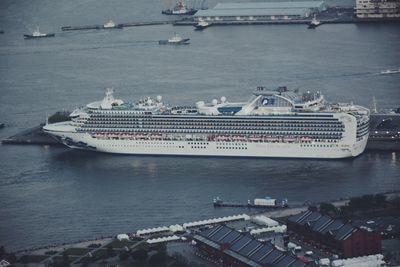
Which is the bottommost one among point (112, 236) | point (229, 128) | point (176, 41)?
point (112, 236)

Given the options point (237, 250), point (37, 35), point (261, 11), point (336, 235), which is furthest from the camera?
point (261, 11)

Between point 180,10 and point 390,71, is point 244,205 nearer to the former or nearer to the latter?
point 390,71

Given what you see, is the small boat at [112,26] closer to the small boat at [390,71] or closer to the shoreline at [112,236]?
the small boat at [390,71]

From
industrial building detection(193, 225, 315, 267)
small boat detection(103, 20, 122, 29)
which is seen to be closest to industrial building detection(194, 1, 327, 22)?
small boat detection(103, 20, 122, 29)

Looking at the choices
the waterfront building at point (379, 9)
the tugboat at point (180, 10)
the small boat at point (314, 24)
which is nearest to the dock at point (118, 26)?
the tugboat at point (180, 10)

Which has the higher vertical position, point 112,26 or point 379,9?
point 379,9

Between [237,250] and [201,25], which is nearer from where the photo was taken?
[237,250]

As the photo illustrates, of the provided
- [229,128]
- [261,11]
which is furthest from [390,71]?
[261,11]
